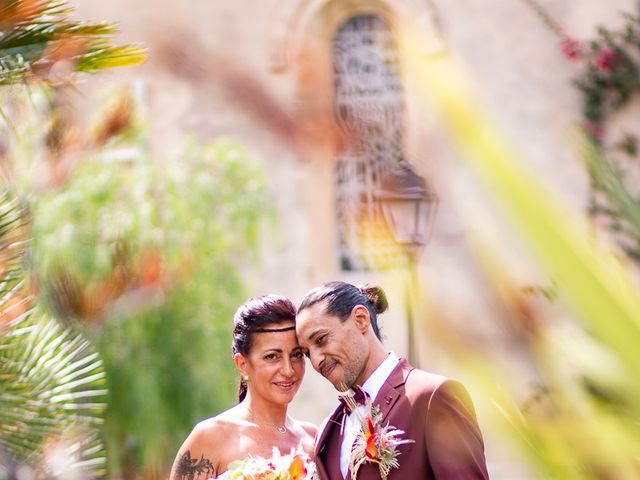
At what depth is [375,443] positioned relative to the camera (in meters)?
2.85

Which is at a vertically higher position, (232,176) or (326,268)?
(232,176)

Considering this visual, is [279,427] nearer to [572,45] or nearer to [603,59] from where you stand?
[572,45]

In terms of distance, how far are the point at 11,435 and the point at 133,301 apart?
634 cm

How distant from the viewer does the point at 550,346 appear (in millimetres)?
434

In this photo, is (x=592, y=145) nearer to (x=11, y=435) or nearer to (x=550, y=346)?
(x=550, y=346)

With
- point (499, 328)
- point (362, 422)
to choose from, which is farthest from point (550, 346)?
point (362, 422)

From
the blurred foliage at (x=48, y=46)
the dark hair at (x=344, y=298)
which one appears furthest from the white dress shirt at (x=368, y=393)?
the blurred foliage at (x=48, y=46)

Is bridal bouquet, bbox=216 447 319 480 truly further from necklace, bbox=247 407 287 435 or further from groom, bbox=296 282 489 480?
necklace, bbox=247 407 287 435

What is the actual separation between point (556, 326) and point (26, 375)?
14.9ft

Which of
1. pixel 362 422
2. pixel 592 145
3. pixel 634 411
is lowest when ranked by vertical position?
pixel 362 422

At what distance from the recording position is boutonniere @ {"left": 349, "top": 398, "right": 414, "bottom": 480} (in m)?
2.81

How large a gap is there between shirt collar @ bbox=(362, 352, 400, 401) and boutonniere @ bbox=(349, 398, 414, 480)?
0.19ft

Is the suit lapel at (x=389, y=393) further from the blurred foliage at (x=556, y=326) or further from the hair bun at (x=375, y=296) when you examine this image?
the blurred foliage at (x=556, y=326)

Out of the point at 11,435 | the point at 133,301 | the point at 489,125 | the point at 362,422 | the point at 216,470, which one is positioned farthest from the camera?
the point at 133,301
